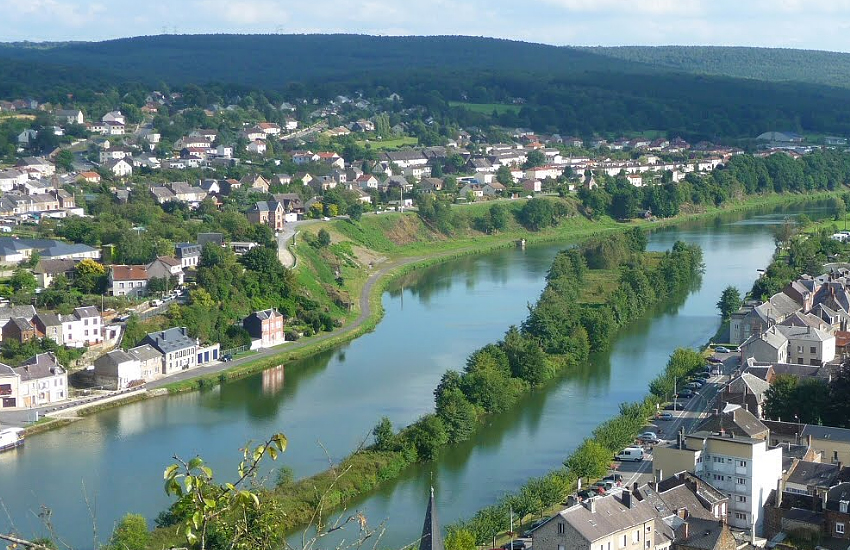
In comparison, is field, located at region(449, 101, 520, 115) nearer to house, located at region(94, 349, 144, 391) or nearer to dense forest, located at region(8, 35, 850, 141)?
dense forest, located at region(8, 35, 850, 141)

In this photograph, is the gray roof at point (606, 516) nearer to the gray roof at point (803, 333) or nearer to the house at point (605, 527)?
the house at point (605, 527)

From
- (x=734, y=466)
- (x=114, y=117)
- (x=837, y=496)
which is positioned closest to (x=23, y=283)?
(x=734, y=466)

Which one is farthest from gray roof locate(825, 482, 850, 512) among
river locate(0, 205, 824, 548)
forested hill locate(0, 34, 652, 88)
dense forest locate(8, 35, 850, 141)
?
forested hill locate(0, 34, 652, 88)

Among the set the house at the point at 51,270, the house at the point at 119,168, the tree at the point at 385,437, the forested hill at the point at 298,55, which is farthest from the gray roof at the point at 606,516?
the forested hill at the point at 298,55

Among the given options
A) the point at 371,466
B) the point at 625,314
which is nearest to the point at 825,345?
the point at 625,314

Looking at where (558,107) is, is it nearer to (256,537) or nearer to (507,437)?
(507,437)
